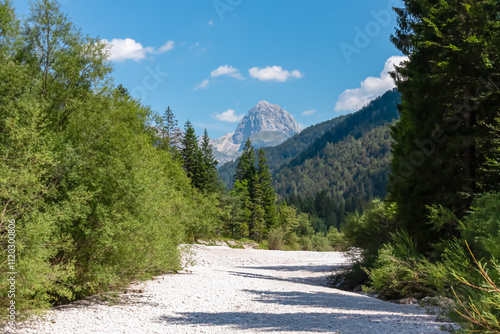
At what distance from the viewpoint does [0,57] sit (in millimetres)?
8805

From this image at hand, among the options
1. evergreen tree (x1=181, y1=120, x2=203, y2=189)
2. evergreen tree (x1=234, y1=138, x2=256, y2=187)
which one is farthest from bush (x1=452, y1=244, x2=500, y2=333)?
evergreen tree (x1=234, y1=138, x2=256, y2=187)

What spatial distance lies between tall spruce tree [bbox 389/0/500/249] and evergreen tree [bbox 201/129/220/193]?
41.4 metres

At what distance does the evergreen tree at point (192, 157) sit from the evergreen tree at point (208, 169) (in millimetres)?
852

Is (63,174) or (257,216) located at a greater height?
(63,174)

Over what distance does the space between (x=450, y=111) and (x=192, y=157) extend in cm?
4429

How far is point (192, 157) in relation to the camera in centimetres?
5459

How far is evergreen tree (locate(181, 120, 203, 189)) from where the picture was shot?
54.0 meters

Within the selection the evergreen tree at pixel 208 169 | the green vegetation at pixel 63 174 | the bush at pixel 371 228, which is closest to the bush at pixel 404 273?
the bush at pixel 371 228

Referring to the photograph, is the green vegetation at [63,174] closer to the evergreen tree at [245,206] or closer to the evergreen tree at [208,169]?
the evergreen tree at [208,169]

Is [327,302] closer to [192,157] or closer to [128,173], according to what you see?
[128,173]

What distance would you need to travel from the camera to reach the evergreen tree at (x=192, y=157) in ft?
177

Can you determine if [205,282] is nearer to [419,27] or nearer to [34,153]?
[34,153]

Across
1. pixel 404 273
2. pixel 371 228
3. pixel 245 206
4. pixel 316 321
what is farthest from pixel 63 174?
pixel 245 206

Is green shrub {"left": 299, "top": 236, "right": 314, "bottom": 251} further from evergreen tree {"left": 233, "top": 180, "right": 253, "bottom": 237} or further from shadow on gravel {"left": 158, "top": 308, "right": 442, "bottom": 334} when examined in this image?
shadow on gravel {"left": 158, "top": 308, "right": 442, "bottom": 334}
